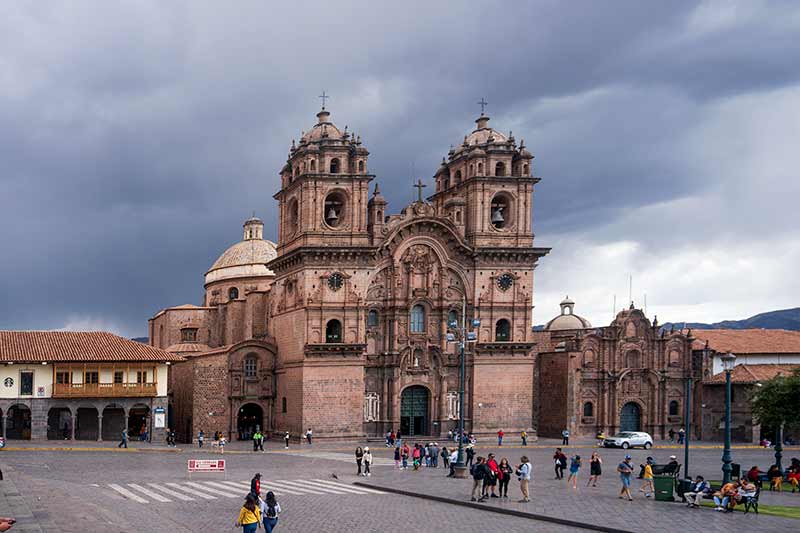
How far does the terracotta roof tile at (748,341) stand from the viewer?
83250 millimetres

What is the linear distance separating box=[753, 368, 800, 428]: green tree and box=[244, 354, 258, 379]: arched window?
33997 millimetres

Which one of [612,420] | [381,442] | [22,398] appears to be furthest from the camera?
[612,420]

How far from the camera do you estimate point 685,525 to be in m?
27.2

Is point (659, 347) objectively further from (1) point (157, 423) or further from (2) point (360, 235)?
(1) point (157, 423)

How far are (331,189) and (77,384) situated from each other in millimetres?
20300

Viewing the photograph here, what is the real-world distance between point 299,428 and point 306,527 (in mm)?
38525

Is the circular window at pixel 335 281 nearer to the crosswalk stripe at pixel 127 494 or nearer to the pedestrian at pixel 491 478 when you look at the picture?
the crosswalk stripe at pixel 127 494

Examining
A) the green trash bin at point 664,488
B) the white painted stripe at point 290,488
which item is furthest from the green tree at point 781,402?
the white painted stripe at point 290,488

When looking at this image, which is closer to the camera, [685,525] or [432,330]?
[685,525]

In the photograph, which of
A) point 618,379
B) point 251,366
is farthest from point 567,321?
point 251,366

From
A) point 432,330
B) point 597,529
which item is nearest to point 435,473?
point 597,529

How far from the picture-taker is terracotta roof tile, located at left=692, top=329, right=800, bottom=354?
83.2m

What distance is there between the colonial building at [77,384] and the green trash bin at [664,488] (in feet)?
126

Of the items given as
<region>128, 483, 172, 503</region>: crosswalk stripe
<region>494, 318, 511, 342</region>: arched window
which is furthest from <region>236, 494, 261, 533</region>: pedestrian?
<region>494, 318, 511, 342</region>: arched window
